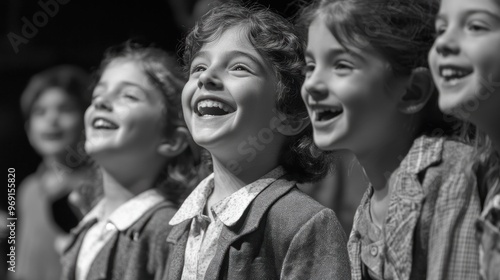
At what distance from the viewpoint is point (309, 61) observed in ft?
4.48

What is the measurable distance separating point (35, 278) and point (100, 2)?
103 centimetres

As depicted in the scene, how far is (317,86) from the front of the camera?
1.30 m

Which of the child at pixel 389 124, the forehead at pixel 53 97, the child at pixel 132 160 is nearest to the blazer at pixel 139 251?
the child at pixel 132 160

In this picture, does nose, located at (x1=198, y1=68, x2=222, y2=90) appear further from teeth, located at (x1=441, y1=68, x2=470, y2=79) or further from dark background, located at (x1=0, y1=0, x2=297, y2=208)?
dark background, located at (x1=0, y1=0, x2=297, y2=208)

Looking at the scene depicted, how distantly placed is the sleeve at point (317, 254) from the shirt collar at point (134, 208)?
1.97ft

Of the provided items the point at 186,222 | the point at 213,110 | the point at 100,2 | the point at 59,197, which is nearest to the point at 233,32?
the point at 213,110

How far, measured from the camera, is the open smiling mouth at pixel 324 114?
4.32ft

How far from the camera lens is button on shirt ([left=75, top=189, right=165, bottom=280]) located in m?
1.93

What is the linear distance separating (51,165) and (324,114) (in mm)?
1852

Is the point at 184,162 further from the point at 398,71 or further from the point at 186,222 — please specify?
the point at 398,71

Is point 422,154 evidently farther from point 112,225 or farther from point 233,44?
point 112,225

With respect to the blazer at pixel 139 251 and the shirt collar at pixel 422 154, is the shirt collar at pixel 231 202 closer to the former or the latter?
the blazer at pixel 139 251

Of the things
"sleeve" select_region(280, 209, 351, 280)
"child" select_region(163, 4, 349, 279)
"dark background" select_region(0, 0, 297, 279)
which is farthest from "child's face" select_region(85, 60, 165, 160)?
"sleeve" select_region(280, 209, 351, 280)

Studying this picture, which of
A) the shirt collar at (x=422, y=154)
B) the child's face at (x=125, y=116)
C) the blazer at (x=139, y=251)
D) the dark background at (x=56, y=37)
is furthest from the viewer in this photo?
the dark background at (x=56, y=37)
